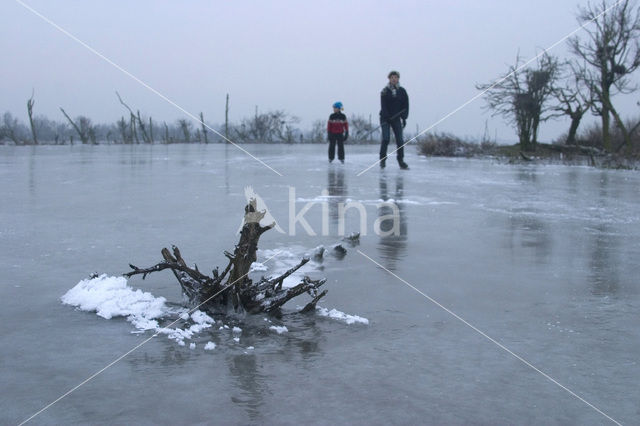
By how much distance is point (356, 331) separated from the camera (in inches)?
109

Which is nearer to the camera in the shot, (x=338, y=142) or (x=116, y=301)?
(x=116, y=301)

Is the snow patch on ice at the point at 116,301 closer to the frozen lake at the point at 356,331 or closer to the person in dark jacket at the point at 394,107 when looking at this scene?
the frozen lake at the point at 356,331

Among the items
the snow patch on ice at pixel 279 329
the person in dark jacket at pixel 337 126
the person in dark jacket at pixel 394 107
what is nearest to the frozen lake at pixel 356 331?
the snow patch on ice at pixel 279 329

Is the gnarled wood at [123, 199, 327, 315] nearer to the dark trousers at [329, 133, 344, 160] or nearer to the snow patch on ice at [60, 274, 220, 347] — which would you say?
the snow patch on ice at [60, 274, 220, 347]

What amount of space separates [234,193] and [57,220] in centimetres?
292

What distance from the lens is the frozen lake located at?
2014 mm

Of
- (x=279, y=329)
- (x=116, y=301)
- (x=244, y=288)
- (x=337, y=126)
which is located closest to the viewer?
(x=279, y=329)

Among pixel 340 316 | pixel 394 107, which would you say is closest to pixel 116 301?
pixel 340 316

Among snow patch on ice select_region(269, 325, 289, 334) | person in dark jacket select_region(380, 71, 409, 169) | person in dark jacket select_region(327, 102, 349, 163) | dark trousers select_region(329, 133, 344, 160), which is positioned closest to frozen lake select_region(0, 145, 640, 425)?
snow patch on ice select_region(269, 325, 289, 334)

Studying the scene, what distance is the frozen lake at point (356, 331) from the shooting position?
2.01 m

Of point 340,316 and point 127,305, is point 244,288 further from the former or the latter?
point 127,305

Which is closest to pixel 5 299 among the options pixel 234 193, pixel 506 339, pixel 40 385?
pixel 40 385

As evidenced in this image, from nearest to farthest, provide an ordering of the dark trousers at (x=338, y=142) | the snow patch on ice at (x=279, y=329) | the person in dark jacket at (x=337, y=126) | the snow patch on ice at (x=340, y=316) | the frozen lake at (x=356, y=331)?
the frozen lake at (x=356, y=331) < the snow patch on ice at (x=279, y=329) < the snow patch on ice at (x=340, y=316) < the person in dark jacket at (x=337, y=126) < the dark trousers at (x=338, y=142)

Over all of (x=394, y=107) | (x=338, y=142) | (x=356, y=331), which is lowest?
(x=356, y=331)
